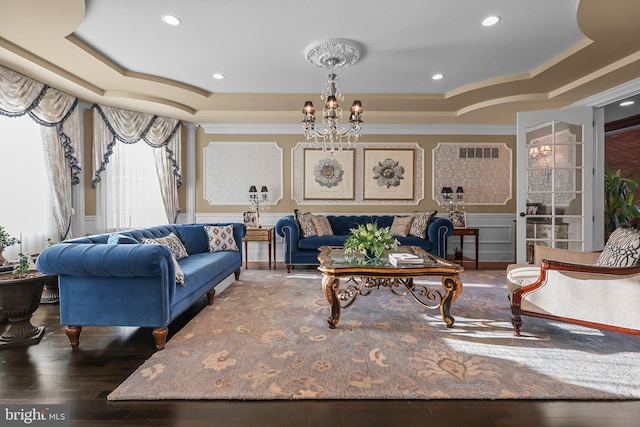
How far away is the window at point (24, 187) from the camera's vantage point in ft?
11.8

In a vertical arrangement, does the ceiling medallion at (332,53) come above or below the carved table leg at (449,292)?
above

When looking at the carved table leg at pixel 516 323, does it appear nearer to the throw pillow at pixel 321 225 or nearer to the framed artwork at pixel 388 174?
the throw pillow at pixel 321 225

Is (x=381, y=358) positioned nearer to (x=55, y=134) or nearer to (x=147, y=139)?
(x=55, y=134)

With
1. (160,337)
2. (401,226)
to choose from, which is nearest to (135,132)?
(160,337)

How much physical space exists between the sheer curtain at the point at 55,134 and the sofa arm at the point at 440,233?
Answer: 5.14 metres

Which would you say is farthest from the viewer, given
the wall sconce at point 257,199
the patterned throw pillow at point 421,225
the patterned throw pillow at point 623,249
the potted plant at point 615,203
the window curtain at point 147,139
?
the wall sconce at point 257,199

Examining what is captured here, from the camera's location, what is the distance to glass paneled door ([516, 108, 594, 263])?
4477mm

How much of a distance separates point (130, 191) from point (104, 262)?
A: 3.37m

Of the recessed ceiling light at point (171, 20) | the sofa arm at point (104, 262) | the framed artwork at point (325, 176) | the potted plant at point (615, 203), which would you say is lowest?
the sofa arm at point (104, 262)

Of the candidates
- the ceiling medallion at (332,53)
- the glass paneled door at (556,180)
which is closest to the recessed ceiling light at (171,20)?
the ceiling medallion at (332,53)

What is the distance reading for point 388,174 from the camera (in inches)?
244

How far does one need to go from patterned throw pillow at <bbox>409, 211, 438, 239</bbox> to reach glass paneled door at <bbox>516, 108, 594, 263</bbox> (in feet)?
4.25

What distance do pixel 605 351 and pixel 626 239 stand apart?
0.88 metres

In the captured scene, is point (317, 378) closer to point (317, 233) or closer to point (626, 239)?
point (626, 239)
